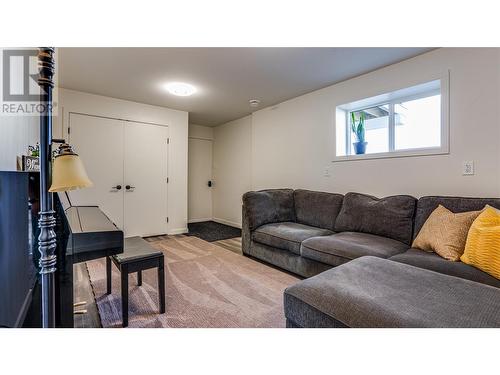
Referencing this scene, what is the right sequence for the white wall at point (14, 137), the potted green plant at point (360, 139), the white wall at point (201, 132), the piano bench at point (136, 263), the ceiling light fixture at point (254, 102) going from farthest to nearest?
the white wall at point (201, 132), the ceiling light fixture at point (254, 102), the potted green plant at point (360, 139), the piano bench at point (136, 263), the white wall at point (14, 137)

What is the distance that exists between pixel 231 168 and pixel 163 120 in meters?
1.71

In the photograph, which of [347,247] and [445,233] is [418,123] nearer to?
[445,233]

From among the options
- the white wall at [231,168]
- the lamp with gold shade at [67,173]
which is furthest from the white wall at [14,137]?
the white wall at [231,168]

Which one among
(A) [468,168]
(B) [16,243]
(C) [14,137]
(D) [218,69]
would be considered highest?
(D) [218,69]

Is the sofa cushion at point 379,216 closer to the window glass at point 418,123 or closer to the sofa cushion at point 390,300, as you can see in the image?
the window glass at point 418,123

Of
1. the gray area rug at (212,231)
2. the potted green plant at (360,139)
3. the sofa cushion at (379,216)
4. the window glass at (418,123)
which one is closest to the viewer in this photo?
the sofa cushion at (379,216)

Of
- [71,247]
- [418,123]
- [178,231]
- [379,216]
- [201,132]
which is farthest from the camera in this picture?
[201,132]

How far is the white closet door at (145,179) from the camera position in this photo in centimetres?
387

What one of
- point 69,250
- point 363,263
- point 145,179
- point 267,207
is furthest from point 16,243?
point 145,179

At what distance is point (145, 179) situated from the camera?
403 cm

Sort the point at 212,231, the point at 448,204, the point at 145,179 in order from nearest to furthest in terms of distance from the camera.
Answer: the point at 448,204 < the point at 145,179 < the point at 212,231

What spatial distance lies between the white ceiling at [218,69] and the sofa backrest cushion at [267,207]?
148cm
